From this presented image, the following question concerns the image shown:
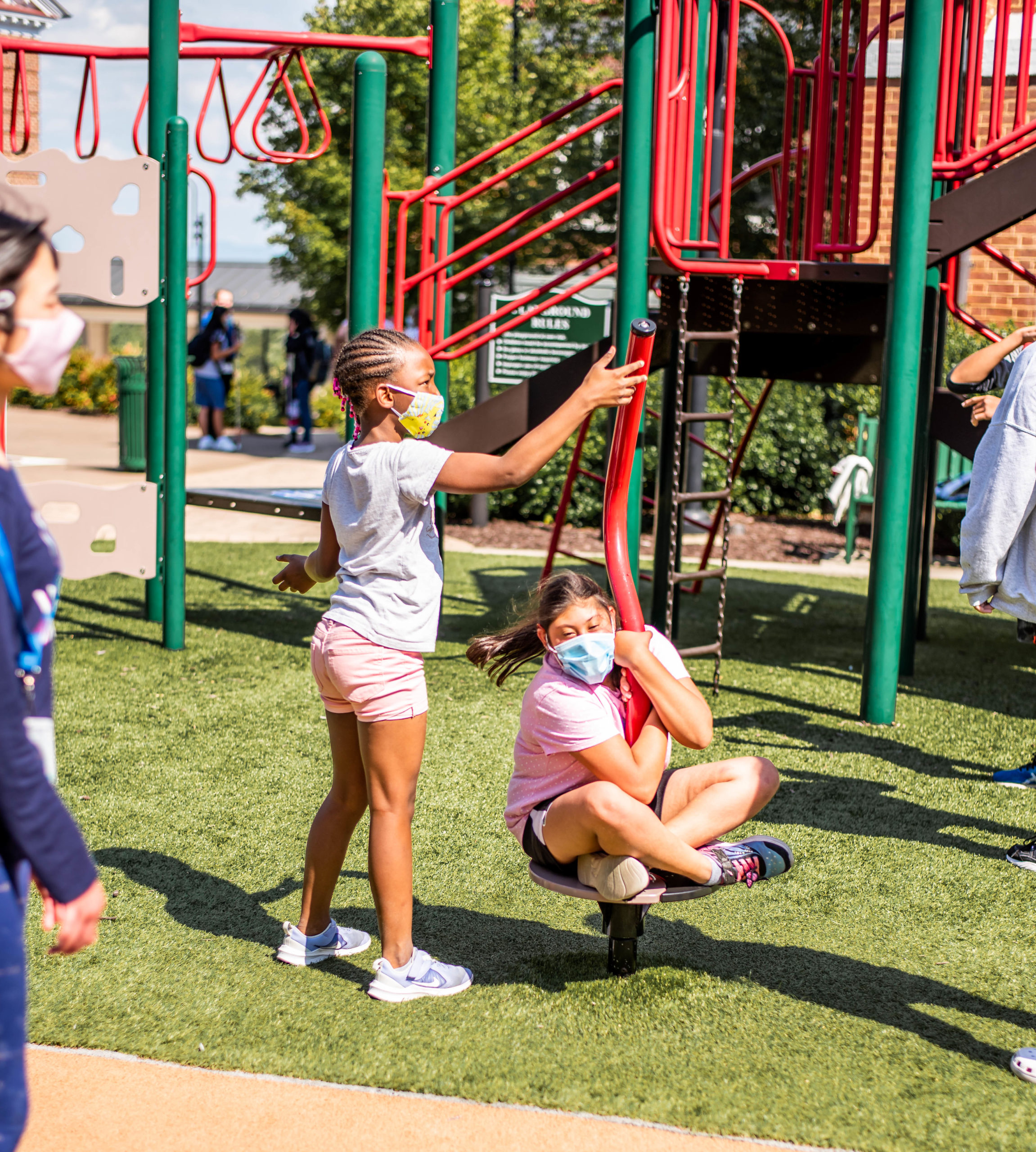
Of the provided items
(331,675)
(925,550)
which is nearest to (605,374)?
(331,675)

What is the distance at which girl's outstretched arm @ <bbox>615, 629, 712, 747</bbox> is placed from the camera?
3.16 metres

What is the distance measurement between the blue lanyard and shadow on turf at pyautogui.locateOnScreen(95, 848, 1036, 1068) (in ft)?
6.06

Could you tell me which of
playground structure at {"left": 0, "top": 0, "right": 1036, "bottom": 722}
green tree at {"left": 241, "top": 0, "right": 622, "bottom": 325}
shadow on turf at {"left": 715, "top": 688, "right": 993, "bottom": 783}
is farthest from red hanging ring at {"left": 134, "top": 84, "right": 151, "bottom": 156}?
green tree at {"left": 241, "top": 0, "right": 622, "bottom": 325}

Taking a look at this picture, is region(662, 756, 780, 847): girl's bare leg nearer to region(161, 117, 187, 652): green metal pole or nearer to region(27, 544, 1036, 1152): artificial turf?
region(27, 544, 1036, 1152): artificial turf

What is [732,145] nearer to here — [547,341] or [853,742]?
[853,742]

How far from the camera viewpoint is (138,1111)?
2775mm

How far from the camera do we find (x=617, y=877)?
311 cm

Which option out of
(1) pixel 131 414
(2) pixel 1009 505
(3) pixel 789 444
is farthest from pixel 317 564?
(1) pixel 131 414

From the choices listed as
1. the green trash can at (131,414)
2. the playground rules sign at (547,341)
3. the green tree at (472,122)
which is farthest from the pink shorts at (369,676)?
the green tree at (472,122)

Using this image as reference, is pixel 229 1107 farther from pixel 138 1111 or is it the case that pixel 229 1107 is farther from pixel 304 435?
pixel 304 435

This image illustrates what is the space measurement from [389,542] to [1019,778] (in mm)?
3242

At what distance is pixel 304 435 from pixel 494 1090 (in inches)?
660

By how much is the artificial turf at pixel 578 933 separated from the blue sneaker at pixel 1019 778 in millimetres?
80

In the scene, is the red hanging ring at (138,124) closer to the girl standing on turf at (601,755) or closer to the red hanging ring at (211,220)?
the red hanging ring at (211,220)
